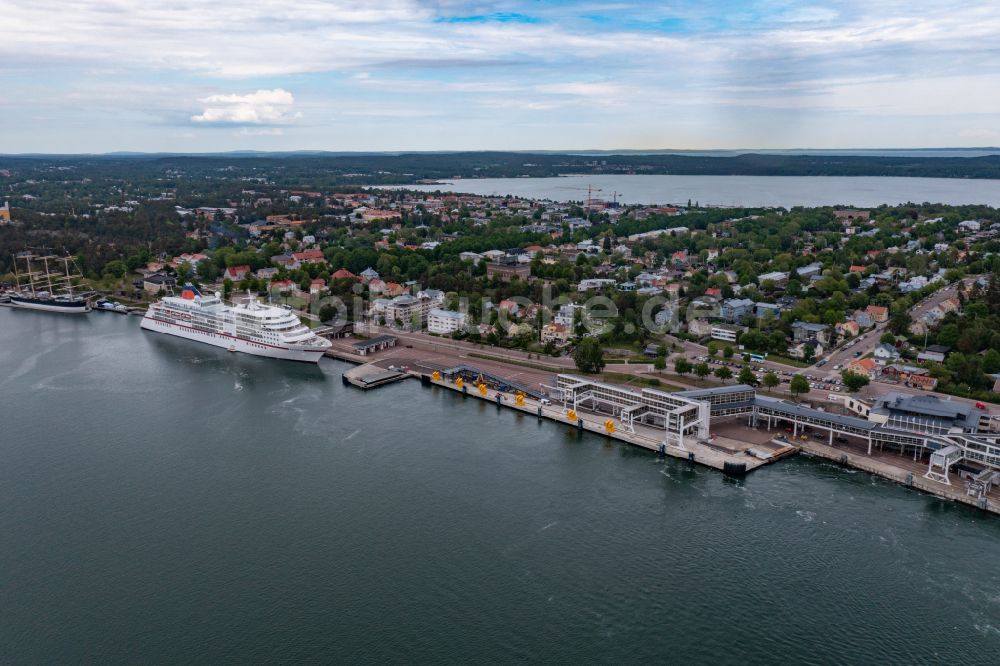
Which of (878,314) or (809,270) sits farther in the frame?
(809,270)

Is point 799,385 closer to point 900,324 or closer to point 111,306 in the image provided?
point 900,324

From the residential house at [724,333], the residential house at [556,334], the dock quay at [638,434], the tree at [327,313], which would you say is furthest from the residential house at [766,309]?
the tree at [327,313]

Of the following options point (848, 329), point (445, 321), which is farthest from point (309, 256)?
point (848, 329)

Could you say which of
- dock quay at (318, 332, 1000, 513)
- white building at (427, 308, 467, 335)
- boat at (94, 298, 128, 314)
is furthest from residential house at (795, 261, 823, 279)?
boat at (94, 298, 128, 314)

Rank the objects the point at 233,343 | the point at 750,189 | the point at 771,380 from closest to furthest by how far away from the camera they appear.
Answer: the point at 771,380
the point at 233,343
the point at 750,189

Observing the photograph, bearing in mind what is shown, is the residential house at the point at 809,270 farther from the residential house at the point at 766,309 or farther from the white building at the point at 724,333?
the white building at the point at 724,333

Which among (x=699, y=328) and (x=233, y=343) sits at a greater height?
(x=699, y=328)

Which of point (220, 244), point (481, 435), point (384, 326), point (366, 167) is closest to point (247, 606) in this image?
point (481, 435)

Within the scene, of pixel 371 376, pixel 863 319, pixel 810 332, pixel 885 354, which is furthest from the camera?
pixel 863 319
